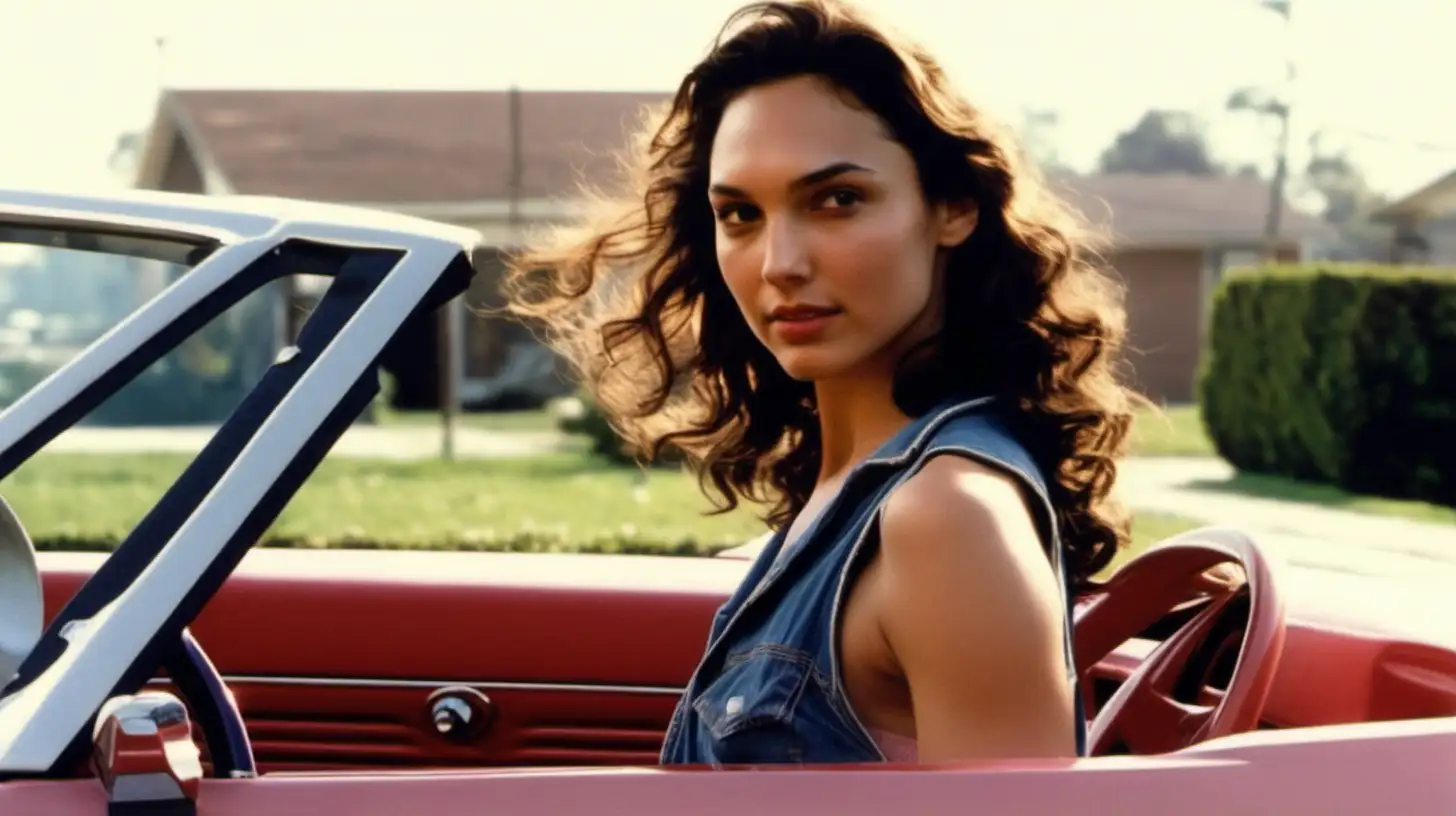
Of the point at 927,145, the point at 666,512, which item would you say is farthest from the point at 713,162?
the point at 666,512

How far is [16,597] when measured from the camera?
1.99 meters

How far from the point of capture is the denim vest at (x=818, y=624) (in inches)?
64.5

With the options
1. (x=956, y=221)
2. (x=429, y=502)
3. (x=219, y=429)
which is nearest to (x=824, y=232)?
(x=956, y=221)

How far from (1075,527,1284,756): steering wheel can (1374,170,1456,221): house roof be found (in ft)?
86.6

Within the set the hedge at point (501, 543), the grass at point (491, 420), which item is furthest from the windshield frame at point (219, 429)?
the grass at point (491, 420)

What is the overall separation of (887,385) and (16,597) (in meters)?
0.92

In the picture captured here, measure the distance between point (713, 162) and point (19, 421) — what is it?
0.72 meters

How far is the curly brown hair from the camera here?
1.87 metres

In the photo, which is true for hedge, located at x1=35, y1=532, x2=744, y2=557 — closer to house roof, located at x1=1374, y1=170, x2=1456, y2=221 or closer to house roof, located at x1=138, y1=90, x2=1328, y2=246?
house roof, located at x1=138, y1=90, x2=1328, y2=246

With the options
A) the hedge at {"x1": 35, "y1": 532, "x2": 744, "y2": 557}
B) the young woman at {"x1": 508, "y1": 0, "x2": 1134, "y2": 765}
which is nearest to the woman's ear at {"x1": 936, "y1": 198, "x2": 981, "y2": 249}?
the young woman at {"x1": 508, "y1": 0, "x2": 1134, "y2": 765}

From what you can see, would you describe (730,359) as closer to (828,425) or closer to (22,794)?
(828,425)

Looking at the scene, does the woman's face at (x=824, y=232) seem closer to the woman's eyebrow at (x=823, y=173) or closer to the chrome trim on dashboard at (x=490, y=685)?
the woman's eyebrow at (x=823, y=173)

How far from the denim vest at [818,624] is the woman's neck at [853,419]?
0.11m

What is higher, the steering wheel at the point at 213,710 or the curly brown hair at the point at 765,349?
the curly brown hair at the point at 765,349
